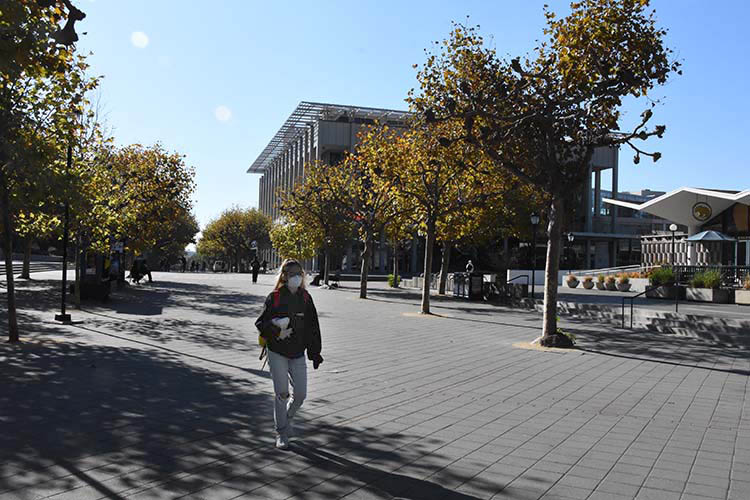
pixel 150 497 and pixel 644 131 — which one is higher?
pixel 644 131

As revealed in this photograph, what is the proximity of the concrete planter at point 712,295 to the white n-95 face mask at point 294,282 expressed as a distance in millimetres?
23567

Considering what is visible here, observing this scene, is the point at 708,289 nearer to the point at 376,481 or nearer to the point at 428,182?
the point at 428,182

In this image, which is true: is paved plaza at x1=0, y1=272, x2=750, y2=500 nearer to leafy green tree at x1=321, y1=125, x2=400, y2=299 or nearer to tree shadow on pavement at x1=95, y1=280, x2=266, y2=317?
tree shadow on pavement at x1=95, y1=280, x2=266, y2=317

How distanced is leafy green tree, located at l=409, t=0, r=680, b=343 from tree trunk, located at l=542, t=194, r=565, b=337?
0.02 m

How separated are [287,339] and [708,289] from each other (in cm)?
2395

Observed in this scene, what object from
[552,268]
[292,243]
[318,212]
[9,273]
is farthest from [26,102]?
Result: [292,243]

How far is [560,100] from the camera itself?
1320 cm

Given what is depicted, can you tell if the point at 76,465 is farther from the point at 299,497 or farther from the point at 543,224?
the point at 543,224

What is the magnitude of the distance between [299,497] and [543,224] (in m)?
44.4

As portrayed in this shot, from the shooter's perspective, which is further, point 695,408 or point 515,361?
point 515,361

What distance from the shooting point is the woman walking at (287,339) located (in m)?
5.45

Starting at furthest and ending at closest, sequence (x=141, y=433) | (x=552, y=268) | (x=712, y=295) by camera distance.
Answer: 1. (x=712, y=295)
2. (x=552, y=268)
3. (x=141, y=433)

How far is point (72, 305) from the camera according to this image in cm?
1939

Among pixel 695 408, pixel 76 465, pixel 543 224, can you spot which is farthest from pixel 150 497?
pixel 543 224
